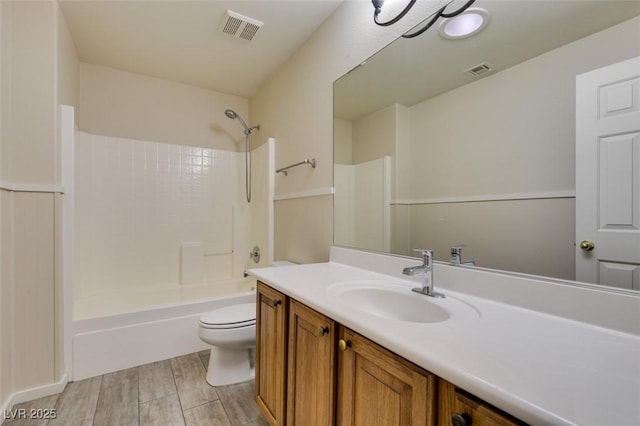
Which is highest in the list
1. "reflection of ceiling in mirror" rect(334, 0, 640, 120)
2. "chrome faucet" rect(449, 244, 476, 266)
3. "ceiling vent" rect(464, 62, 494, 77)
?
"reflection of ceiling in mirror" rect(334, 0, 640, 120)

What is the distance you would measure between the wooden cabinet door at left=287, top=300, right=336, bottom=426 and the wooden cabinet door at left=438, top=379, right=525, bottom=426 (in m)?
0.38

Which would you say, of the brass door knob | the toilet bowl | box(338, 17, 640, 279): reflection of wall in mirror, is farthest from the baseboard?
the brass door knob

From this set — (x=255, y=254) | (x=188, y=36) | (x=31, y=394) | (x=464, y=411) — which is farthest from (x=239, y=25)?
(x=31, y=394)

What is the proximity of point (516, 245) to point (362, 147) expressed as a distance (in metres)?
0.95

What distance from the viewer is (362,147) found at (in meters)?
1.63

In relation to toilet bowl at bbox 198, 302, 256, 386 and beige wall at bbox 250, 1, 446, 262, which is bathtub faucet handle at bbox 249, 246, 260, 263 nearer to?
beige wall at bbox 250, 1, 446, 262

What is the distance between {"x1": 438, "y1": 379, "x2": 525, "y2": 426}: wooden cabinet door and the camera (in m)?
0.47

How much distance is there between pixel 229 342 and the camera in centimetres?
168

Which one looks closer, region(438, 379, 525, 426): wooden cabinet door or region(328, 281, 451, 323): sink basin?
region(438, 379, 525, 426): wooden cabinet door

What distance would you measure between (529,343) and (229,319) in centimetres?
157

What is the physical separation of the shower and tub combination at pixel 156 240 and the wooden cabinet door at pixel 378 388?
67.3 inches

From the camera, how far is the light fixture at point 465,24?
1.06 m

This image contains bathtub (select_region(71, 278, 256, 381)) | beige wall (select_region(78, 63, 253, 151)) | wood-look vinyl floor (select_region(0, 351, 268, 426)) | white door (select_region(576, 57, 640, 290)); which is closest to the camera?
white door (select_region(576, 57, 640, 290))

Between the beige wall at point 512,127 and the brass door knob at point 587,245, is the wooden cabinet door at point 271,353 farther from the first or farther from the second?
the brass door knob at point 587,245
